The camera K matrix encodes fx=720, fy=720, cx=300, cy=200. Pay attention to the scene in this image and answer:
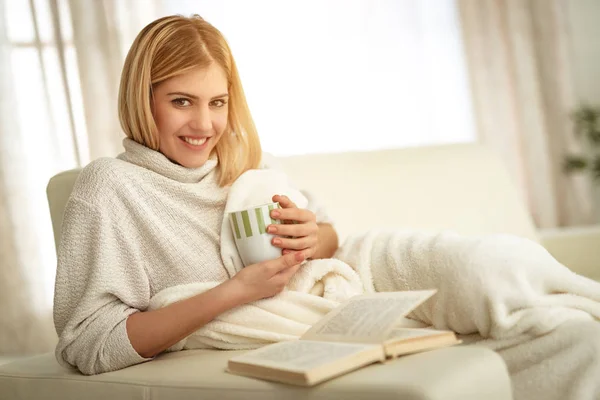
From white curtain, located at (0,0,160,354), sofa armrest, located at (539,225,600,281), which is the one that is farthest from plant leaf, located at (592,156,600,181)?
white curtain, located at (0,0,160,354)

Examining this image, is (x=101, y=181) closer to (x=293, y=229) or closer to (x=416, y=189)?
(x=293, y=229)

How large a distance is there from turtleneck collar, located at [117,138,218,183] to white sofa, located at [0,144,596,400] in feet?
0.64

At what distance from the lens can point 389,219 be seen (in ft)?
6.95

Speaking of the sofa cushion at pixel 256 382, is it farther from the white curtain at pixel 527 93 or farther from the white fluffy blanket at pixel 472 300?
the white curtain at pixel 527 93

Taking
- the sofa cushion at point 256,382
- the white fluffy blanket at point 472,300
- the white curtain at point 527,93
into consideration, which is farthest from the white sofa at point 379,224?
the white curtain at point 527,93

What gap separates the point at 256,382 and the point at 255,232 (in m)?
0.33

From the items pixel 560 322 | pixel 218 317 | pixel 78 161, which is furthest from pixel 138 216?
pixel 78 161

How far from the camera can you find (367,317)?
117 centimetres

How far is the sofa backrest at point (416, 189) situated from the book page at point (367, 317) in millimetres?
774

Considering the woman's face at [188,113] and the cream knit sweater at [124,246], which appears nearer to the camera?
the cream knit sweater at [124,246]

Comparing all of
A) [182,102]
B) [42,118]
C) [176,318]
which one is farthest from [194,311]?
[42,118]

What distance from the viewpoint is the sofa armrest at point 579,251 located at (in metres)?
2.32

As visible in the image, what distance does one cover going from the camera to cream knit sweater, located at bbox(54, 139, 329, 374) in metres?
1.30

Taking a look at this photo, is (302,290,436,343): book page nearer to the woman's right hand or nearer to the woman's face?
the woman's right hand
